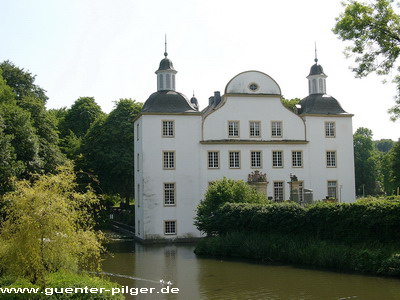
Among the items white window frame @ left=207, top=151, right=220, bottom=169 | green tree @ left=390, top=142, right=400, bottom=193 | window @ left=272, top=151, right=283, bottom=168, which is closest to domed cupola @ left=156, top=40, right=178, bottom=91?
white window frame @ left=207, top=151, right=220, bottom=169

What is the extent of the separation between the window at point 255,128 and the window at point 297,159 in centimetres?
296

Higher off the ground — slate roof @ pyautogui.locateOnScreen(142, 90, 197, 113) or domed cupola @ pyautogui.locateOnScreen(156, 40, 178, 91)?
domed cupola @ pyautogui.locateOnScreen(156, 40, 178, 91)

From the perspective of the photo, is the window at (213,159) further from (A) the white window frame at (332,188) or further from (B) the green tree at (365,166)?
(B) the green tree at (365,166)

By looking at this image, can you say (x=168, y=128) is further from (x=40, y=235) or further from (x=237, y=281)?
(x=40, y=235)

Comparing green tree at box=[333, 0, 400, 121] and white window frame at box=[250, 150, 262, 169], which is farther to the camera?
white window frame at box=[250, 150, 262, 169]

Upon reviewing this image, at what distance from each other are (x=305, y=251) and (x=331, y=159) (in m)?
15.7

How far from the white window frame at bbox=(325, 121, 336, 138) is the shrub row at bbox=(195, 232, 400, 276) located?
1387cm

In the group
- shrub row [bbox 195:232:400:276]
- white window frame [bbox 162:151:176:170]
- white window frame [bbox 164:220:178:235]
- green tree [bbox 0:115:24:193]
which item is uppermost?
white window frame [bbox 162:151:176:170]

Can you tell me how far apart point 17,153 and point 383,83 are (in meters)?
18.4

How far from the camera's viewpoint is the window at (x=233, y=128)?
3484 centimetres

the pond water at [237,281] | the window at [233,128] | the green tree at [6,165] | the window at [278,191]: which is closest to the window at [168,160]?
the window at [233,128]

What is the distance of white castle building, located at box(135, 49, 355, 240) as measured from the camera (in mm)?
33531

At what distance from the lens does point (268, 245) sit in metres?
23.6

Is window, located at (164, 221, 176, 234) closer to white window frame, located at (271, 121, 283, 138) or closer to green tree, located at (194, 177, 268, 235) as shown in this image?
green tree, located at (194, 177, 268, 235)
